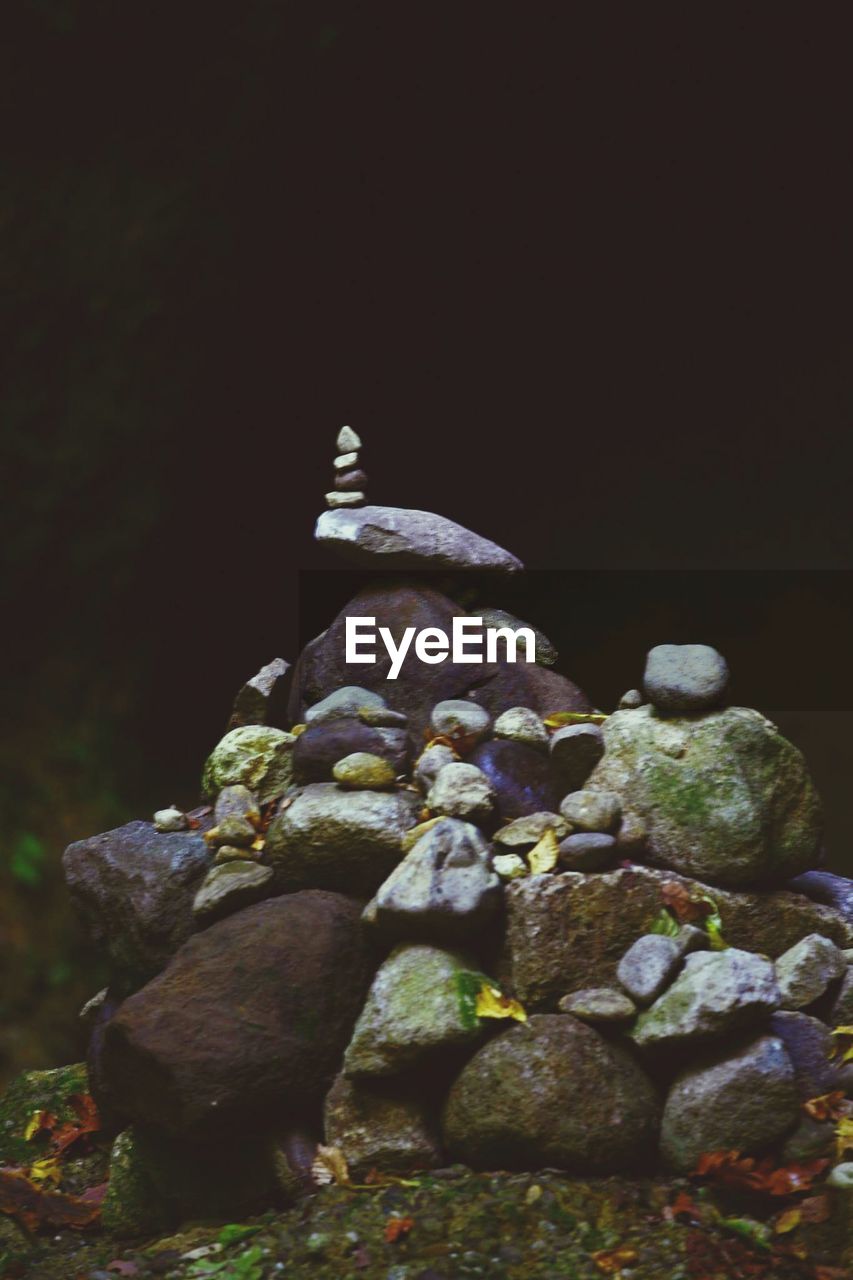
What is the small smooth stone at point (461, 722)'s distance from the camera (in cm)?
493

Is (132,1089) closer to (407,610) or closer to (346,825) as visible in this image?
(346,825)

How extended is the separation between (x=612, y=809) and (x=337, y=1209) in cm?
157

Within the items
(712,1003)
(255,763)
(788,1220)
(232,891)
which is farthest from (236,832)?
(788,1220)

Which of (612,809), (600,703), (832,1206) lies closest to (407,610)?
(612,809)

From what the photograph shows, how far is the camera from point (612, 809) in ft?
14.8

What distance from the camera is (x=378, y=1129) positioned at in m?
4.16

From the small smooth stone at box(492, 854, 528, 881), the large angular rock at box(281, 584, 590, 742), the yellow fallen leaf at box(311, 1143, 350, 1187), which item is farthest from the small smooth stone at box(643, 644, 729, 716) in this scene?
the yellow fallen leaf at box(311, 1143, 350, 1187)

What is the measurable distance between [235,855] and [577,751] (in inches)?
52.2

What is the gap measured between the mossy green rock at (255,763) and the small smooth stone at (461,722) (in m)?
0.63

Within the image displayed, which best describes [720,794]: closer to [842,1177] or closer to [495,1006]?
[495,1006]

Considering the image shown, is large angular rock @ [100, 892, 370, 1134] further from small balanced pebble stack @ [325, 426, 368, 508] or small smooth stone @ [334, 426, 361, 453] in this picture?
small smooth stone @ [334, 426, 361, 453]

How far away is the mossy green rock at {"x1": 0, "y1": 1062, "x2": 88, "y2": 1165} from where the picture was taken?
17.5 ft

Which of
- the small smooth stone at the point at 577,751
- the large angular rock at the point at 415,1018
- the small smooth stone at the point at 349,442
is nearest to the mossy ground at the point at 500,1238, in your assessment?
the large angular rock at the point at 415,1018

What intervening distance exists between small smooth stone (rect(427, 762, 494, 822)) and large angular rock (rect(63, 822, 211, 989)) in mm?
979
